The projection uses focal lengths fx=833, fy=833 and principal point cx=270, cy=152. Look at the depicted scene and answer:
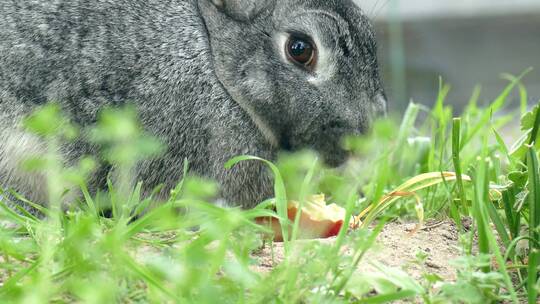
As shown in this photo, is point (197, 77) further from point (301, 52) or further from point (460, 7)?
point (460, 7)

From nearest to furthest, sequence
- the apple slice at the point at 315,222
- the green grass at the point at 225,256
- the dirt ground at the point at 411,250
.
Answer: the green grass at the point at 225,256 → the dirt ground at the point at 411,250 → the apple slice at the point at 315,222

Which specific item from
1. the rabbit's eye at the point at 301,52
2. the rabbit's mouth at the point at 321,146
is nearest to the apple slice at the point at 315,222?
the rabbit's mouth at the point at 321,146

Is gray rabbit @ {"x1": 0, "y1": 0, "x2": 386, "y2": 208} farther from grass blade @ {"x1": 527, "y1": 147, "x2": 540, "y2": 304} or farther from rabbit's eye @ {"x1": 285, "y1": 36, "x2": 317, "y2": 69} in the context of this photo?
grass blade @ {"x1": 527, "y1": 147, "x2": 540, "y2": 304}

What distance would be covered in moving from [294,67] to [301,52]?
57 mm

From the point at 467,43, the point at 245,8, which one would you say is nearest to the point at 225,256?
the point at 245,8

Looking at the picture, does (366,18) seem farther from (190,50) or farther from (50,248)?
(50,248)

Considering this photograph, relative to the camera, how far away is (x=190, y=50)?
8.91ft

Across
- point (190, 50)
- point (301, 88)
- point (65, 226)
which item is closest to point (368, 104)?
point (301, 88)

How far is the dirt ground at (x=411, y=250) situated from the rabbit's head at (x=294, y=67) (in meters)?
0.43

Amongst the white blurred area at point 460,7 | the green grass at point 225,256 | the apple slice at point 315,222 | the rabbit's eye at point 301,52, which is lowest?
the white blurred area at point 460,7

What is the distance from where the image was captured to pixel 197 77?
8.86 ft

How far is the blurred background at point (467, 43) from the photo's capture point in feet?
27.4

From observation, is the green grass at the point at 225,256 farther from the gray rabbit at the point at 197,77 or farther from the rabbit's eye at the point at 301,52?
the rabbit's eye at the point at 301,52

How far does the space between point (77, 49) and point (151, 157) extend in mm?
415
